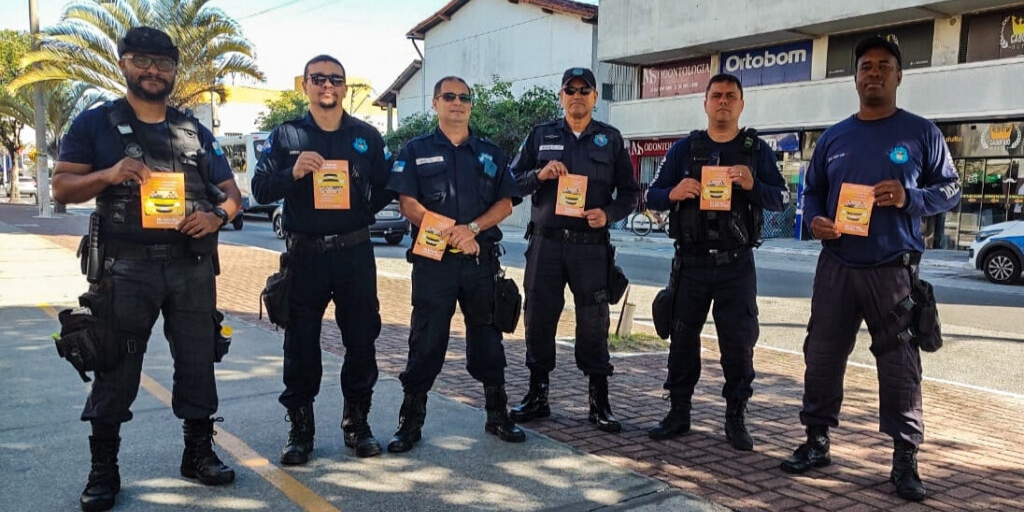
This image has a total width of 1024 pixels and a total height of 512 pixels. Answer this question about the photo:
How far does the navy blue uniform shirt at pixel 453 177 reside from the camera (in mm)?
4371

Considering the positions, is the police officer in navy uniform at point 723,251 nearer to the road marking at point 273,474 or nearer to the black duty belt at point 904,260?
the black duty belt at point 904,260

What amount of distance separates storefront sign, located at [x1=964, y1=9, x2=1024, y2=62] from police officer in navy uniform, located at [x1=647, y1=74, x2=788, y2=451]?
60.9 feet

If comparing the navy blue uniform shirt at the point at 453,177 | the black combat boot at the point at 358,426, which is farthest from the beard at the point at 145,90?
the black combat boot at the point at 358,426

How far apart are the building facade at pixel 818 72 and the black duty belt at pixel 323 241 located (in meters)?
19.1

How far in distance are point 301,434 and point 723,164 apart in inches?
110

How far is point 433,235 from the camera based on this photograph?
4234 mm

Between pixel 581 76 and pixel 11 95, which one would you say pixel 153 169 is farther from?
pixel 11 95

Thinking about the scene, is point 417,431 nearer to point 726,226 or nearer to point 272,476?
point 272,476

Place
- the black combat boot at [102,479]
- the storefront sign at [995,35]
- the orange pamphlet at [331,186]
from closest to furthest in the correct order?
the black combat boot at [102,479] → the orange pamphlet at [331,186] → the storefront sign at [995,35]

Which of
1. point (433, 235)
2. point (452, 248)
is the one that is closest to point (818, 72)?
point (452, 248)

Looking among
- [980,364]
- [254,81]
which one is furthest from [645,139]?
[980,364]

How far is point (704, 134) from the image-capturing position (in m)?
4.65

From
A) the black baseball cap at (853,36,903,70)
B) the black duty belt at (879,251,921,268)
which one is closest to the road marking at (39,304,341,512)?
the black duty belt at (879,251,921,268)

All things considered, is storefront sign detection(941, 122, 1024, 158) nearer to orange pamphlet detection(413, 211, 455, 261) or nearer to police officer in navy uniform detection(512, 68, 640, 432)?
police officer in navy uniform detection(512, 68, 640, 432)
